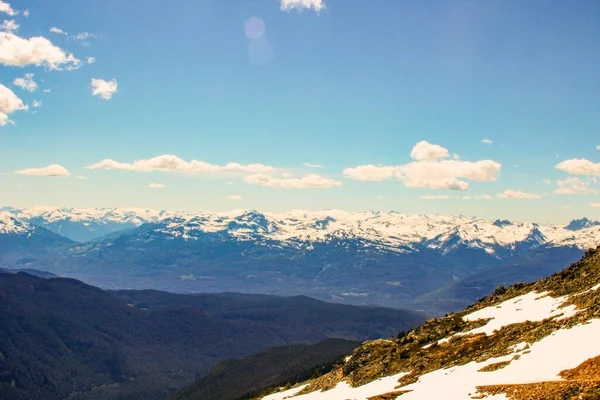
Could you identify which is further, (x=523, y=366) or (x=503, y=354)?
(x=503, y=354)

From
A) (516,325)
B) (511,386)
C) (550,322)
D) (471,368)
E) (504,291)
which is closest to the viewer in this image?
(511,386)

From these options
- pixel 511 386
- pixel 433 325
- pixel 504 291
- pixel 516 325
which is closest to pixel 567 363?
pixel 511 386

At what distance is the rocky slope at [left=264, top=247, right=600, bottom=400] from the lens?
42750mm

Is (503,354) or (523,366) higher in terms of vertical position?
(523,366)

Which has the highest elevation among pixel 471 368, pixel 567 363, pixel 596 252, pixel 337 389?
pixel 596 252

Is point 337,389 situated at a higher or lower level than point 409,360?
lower

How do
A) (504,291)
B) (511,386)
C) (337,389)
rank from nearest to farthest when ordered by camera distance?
(511,386) < (337,389) < (504,291)

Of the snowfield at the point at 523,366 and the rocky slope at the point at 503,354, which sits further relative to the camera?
the snowfield at the point at 523,366

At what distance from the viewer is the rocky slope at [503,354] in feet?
140

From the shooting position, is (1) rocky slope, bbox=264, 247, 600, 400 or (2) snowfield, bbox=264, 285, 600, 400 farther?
(2) snowfield, bbox=264, 285, 600, 400

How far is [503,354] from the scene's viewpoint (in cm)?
5706

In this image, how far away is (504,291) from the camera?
376 ft

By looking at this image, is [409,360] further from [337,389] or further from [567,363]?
[567,363]

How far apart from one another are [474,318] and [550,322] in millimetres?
28986
